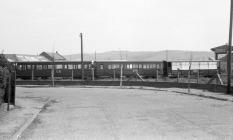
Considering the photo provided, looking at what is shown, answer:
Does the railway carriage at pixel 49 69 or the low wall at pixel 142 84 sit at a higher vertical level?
the railway carriage at pixel 49 69

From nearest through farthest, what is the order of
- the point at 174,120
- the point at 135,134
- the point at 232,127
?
the point at 135,134
the point at 232,127
the point at 174,120

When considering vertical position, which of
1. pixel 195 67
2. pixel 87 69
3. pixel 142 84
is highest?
pixel 195 67

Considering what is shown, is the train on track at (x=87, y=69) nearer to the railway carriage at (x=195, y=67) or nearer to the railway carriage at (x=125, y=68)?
the railway carriage at (x=125, y=68)

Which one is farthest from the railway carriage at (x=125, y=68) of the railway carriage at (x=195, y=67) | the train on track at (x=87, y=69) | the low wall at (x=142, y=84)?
the low wall at (x=142, y=84)

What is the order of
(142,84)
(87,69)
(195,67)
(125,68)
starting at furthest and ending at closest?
1. (195,67)
2. (125,68)
3. (87,69)
4. (142,84)

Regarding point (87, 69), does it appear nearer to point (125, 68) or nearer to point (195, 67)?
point (125, 68)

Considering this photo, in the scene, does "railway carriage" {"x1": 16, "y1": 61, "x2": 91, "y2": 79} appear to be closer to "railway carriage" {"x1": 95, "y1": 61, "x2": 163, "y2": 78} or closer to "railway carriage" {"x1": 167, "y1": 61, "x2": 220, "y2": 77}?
"railway carriage" {"x1": 95, "y1": 61, "x2": 163, "y2": 78}

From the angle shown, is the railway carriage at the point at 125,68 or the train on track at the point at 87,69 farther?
the railway carriage at the point at 125,68

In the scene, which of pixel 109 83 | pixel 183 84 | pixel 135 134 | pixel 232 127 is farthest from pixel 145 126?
pixel 109 83

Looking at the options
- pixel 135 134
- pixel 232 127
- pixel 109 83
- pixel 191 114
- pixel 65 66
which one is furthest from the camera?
pixel 65 66

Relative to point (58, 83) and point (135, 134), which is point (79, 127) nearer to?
point (135, 134)

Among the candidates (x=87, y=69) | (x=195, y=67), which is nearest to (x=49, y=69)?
(x=87, y=69)

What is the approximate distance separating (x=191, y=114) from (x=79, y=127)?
460 centimetres

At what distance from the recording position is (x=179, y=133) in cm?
1002
